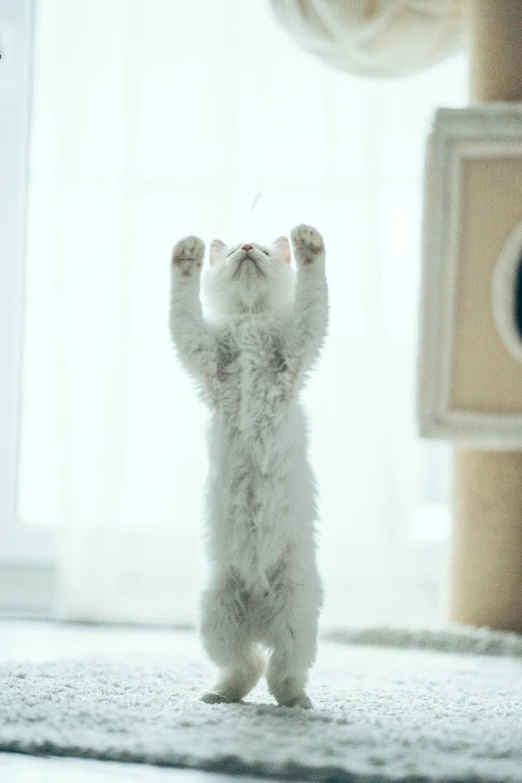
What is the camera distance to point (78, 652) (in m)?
1.36

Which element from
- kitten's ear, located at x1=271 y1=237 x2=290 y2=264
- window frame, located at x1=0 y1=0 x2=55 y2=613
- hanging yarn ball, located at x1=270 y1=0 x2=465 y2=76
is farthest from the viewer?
window frame, located at x1=0 y1=0 x2=55 y2=613

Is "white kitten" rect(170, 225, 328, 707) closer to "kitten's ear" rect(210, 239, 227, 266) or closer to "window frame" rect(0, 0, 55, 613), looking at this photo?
"kitten's ear" rect(210, 239, 227, 266)

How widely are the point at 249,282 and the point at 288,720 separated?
490 mm

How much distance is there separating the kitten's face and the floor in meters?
0.53

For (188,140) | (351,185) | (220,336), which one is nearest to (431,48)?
(351,185)

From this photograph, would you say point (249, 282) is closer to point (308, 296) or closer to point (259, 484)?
point (308, 296)

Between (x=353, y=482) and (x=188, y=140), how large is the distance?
72cm

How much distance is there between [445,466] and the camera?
1777mm

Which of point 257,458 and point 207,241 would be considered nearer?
point 257,458

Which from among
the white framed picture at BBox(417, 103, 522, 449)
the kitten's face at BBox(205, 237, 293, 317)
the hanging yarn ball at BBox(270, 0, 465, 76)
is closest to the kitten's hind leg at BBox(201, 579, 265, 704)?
the kitten's face at BBox(205, 237, 293, 317)

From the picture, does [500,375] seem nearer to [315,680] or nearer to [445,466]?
[445,466]

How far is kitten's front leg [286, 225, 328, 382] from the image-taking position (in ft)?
3.39

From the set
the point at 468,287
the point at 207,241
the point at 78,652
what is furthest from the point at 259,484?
the point at 207,241

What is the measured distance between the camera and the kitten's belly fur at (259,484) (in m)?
1.01
